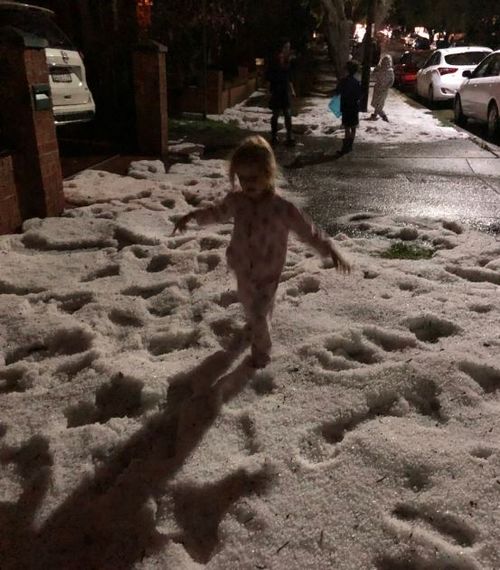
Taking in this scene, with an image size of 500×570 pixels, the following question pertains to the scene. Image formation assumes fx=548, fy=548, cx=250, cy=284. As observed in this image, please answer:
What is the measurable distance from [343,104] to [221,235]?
538 centimetres

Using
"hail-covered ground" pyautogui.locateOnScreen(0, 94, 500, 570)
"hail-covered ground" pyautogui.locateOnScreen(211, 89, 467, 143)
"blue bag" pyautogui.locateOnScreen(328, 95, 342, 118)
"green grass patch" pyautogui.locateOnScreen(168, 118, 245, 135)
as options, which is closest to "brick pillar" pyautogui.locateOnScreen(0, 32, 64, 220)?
"hail-covered ground" pyautogui.locateOnScreen(0, 94, 500, 570)

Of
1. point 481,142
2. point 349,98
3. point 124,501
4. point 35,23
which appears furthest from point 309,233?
point 481,142

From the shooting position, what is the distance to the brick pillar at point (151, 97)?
342 inches

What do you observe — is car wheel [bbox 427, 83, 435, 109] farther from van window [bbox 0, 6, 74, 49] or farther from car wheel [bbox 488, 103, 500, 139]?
van window [bbox 0, 6, 74, 49]

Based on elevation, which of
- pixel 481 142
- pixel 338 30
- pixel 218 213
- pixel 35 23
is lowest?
pixel 481 142

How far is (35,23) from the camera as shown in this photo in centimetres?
809

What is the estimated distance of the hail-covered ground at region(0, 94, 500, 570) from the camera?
2.14 m

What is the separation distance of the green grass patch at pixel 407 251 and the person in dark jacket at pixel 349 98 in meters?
4.91

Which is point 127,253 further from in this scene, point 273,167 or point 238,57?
point 238,57

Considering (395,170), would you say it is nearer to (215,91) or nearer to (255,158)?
(255,158)

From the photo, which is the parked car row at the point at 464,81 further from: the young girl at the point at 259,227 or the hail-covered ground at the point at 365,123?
the young girl at the point at 259,227

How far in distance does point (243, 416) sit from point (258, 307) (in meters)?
0.60

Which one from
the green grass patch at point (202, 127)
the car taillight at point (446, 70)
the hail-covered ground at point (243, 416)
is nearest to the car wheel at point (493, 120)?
the car taillight at point (446, 70)

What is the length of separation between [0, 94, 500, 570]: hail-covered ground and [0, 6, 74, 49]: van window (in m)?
4.67
